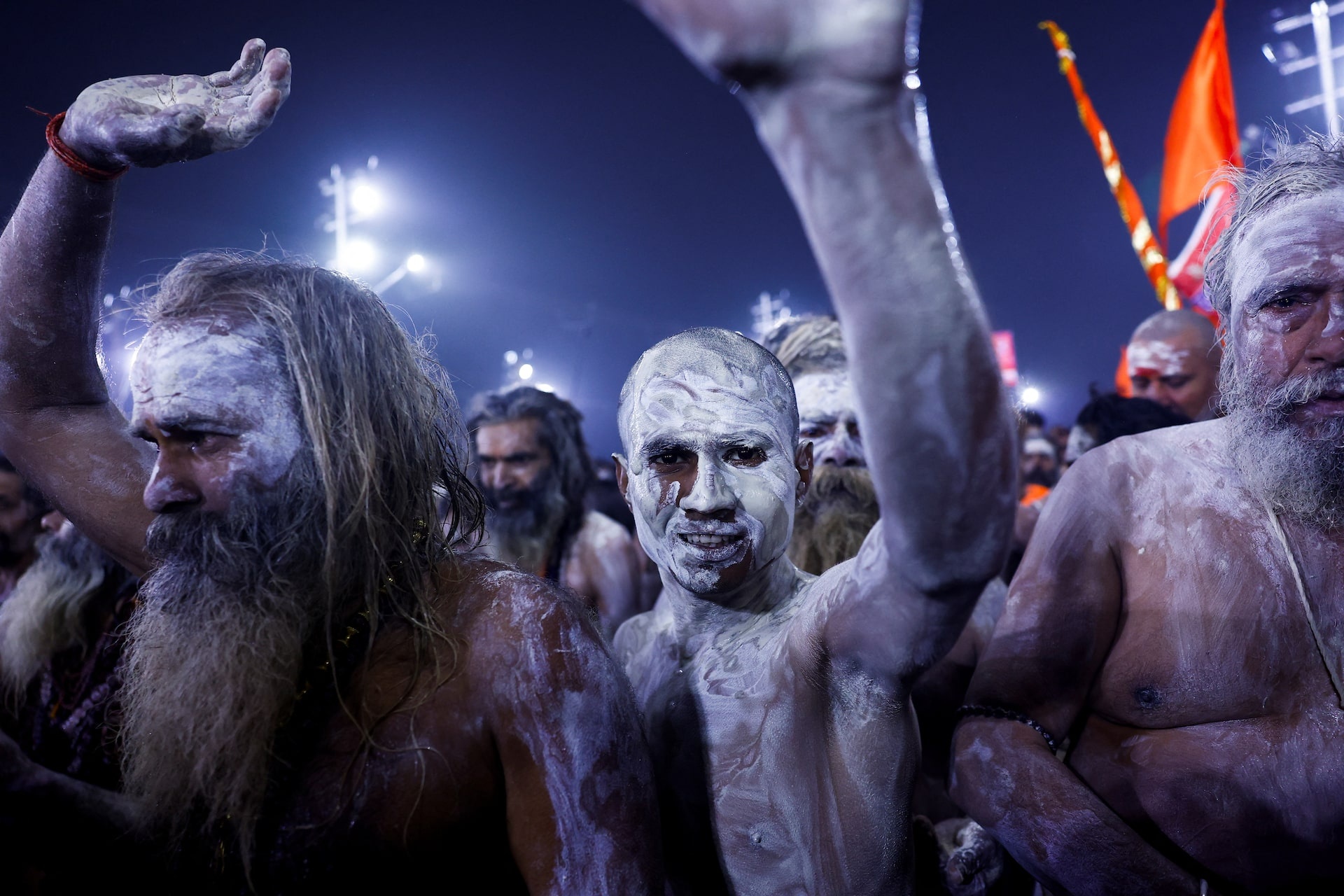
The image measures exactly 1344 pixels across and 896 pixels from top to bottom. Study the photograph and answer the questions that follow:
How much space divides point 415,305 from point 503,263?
733 cm

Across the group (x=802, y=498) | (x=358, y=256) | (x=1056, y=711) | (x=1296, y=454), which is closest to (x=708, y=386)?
(x=802, y=498)

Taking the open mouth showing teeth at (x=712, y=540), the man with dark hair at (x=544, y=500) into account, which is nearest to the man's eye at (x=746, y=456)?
the open mouth showing teeth at (x=712, y=540)

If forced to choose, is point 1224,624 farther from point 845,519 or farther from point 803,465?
point 845,519

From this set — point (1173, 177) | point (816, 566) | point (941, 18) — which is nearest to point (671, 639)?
point (816, 566)

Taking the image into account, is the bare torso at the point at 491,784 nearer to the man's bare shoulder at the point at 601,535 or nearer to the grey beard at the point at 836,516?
the grey beard at the point at 836,516

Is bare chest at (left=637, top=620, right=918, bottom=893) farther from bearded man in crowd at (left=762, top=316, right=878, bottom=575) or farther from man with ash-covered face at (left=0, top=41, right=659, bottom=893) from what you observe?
bearded man in crowd at (left=762, top=316, right=878, bottom=575)

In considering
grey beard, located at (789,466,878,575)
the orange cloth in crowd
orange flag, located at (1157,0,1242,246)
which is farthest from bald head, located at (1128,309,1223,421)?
orange flag, located at (1157,0,1242,246)

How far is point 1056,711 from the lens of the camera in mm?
1891

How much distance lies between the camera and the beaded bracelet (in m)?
1.85

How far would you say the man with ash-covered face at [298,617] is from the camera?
1520 mm

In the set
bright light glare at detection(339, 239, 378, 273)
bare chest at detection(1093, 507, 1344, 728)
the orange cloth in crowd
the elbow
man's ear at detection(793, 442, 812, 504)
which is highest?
bright light glare at detection(339, 239, 378, 273)

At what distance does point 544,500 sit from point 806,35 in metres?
4.37

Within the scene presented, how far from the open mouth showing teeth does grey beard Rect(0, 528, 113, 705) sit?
88.5 inches

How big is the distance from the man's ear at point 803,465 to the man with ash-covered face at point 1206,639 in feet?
1.81
